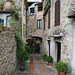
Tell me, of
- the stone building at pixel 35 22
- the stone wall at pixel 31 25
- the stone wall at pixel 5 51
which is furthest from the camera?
the stone wall at pixel 31 25

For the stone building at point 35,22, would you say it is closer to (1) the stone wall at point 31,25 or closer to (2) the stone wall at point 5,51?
(1) the stone wall at point 31,25

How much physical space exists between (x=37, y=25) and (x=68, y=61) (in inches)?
484

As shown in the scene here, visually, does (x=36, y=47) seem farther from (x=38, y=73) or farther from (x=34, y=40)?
(x=38, y=73)

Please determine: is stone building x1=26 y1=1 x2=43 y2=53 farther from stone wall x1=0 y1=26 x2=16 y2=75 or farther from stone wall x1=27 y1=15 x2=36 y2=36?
stone wall x1=0 y1=26 x2=16 y2=75

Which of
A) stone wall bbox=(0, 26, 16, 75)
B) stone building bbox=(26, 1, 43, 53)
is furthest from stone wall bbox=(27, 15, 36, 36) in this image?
stone wall bbox=(0, 26, 16, 75)

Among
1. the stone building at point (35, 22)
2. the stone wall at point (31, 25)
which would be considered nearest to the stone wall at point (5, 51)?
the stone building at point (35, 22)

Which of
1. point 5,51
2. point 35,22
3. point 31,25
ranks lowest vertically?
point 5,51

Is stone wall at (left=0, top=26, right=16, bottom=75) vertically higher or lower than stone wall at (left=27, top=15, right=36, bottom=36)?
lower

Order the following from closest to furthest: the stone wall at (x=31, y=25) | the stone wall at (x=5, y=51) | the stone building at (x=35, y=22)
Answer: the stone wall at (x=5, y=51), the stone building at (x=35, y=22), the stone wall at (x=31, y=25)

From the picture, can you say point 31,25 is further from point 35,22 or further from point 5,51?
point 5,51

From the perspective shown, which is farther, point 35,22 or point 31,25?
point 31,25

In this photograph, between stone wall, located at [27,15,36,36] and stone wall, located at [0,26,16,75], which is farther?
stone wall, located at [27,15,36,36]

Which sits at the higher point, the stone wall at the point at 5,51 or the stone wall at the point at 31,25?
the stone wall at the point at 31,25

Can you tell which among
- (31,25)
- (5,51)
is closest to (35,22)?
(31,25)
